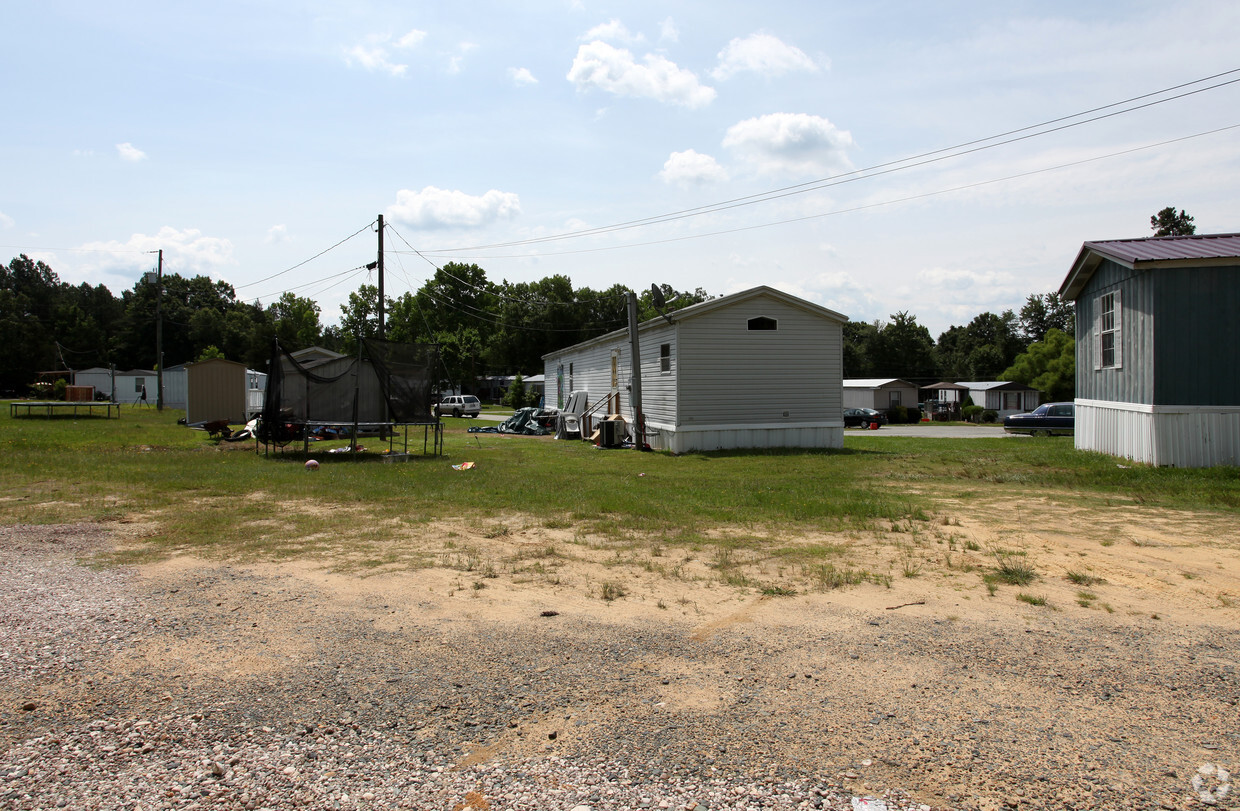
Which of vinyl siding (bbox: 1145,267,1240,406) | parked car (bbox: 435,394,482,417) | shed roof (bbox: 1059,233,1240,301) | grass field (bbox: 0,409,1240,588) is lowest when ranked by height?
grass field (bbox: 0,409,1240,588)

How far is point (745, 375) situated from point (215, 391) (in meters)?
19.3

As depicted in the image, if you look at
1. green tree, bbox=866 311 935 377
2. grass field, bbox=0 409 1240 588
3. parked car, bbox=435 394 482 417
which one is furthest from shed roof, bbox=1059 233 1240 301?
green tree, bbox=866 311 935 377

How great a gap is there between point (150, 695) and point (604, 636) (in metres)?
2.43

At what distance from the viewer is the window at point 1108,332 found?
48.5ft

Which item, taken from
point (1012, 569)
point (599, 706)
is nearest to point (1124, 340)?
point (1012, 569)

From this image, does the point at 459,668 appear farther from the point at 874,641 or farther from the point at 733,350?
the point at 733,350

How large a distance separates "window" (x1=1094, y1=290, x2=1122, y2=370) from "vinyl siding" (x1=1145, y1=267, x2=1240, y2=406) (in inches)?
59.0

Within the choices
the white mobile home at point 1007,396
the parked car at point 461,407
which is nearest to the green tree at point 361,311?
the parked car at point 461,407

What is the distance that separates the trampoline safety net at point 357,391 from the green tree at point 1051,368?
1589 inches

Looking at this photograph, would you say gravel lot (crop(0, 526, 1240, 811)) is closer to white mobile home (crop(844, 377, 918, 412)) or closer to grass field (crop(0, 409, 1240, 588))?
grass field (crop(0, 409, 1240, 588))

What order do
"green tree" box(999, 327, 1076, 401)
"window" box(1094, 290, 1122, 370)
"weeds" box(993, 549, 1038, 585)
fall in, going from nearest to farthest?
"weeds" box(993, 549, 1038, 585) < "window" box(1094, 290, 1122, 370) < "green tree" box(999, 327, 1076, 401)

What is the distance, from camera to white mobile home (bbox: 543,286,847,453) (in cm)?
1838

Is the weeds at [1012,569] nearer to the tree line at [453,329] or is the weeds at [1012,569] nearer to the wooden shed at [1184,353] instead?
the wooden shed at [1184,353]

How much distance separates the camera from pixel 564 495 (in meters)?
10.5
